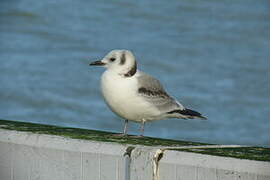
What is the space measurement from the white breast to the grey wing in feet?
0.14

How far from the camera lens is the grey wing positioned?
18.4ft

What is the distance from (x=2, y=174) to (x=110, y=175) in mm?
654

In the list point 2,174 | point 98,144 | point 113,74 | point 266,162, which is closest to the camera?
point 266,162

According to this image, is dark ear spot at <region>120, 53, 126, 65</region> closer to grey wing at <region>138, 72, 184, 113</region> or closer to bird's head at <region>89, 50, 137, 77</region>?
bird's head at <region>89, 50, 137, 77</region>

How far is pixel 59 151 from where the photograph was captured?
4.03 metres

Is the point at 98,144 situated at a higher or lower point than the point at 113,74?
lower

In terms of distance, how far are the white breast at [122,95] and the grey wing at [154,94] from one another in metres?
0.04

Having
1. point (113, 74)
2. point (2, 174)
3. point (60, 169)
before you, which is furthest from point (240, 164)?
point (113, 74)

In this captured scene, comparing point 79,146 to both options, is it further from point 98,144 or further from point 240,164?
point 240,164

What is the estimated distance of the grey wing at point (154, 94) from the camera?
559cm

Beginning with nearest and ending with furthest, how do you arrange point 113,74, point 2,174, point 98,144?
point 98,144, point 2,174, point 113,74

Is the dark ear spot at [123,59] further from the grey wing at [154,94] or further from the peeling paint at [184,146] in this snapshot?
the peeling paint at [184,146]

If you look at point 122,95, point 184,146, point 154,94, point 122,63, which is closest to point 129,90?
point 122,95

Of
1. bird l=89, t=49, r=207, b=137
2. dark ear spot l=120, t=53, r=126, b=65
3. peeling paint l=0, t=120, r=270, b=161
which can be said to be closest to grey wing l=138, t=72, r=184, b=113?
bird l=89, t=49, r=207, b=137
